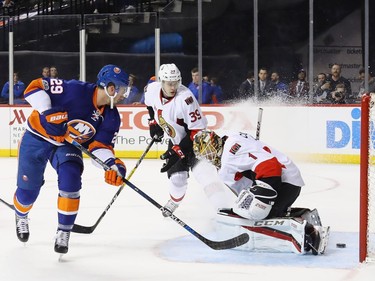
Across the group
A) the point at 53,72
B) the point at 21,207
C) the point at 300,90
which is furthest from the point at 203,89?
the point at 21,207

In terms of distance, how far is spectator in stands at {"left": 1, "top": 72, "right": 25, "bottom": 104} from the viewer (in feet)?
33.2

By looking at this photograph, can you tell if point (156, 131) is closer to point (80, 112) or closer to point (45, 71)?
point (80, 112)

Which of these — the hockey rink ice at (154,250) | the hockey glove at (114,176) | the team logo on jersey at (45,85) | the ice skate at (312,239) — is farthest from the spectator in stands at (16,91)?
the ice skate at (312,239)

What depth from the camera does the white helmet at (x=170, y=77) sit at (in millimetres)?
4992

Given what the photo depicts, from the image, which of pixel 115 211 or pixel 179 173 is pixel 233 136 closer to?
pixel 179 173

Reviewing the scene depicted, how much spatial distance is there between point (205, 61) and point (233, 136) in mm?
5822

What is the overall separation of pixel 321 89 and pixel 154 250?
5.26 metres

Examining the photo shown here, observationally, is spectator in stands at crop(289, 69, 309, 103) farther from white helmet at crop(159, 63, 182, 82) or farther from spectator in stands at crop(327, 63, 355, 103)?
white helmet at crop(159, 63, 182, 82)

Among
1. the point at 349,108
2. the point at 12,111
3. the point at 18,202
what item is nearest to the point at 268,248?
the point at 18,202

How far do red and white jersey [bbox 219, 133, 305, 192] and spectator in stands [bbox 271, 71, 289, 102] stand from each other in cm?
512

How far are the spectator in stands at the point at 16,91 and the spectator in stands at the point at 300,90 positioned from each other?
121 inches

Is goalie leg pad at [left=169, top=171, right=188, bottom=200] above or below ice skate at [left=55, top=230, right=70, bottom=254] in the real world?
above

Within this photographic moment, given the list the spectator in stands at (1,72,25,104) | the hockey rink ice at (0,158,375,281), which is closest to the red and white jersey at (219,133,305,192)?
the hockey rink ice at (0,158,375,281)

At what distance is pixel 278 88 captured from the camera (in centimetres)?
939
